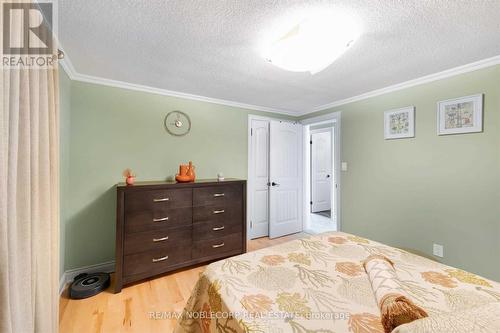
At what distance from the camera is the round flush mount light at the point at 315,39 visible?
1.38m

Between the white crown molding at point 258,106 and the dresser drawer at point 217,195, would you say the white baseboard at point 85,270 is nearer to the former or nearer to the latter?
the dresser drawer at point 217,195

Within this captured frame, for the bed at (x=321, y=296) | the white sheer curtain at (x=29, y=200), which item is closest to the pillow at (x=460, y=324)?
the bed at (x=321, y=296)

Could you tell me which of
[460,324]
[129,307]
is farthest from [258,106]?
[460,324]

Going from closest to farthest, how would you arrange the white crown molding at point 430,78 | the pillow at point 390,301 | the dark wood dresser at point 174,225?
the pillow at point 390,301 < the white crown molding at point 430,78 < the dark wood dresser at point 174,225

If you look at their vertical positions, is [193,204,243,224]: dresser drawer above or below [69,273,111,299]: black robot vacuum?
above

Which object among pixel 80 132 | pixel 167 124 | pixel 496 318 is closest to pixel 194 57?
pixel 167 124

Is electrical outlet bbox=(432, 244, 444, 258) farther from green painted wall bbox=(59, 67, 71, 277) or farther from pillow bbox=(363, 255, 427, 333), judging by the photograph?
green painted wall bbox=(59, 67, 71, 277)

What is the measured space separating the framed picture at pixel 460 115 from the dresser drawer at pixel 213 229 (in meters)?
2.52

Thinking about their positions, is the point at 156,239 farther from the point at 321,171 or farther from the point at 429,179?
the point at 321,171

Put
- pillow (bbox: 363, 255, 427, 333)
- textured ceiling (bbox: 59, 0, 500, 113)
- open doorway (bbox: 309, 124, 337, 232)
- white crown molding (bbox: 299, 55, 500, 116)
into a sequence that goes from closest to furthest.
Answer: pillow (bbox: 363, 255, 427, 333) → textured ceiling (bbox: 59, 0, 500, 113) → white crown molding (bbox: 299, 55, 500, 116) → open doorway (bbox: 309, 124, 337, 232)

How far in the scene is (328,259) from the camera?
1406 mm

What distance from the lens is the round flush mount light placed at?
1.38m

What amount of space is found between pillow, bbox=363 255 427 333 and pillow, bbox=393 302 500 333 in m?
0.11

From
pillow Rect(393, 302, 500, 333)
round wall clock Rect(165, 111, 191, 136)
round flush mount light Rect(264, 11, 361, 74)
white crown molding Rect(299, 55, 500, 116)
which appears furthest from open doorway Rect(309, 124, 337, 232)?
pillow Rect(393, 302, 500, 333)
